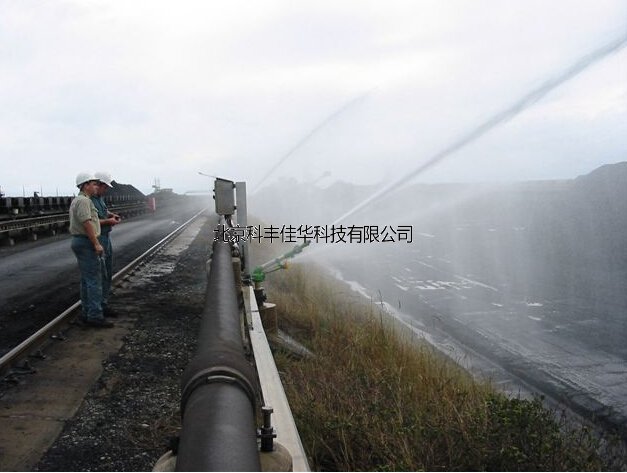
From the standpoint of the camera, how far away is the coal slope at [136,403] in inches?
151

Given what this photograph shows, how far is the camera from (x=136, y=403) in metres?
4.80

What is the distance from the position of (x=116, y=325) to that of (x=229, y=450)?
6.21 metres

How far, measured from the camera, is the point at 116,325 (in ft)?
24.7

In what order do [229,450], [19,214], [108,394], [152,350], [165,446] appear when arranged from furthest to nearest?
[19,214] → [152,350] → [108,394] → [165,446] → [229,450]

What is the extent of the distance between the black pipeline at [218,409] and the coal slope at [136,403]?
1.48 m

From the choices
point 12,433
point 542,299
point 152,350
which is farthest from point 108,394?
point 542,299

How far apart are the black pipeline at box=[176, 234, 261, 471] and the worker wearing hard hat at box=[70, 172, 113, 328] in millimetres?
4158

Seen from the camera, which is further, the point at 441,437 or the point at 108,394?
the point at 108,394

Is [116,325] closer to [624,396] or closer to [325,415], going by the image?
[325,415]

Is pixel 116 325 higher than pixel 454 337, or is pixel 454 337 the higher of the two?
pixel 116 325

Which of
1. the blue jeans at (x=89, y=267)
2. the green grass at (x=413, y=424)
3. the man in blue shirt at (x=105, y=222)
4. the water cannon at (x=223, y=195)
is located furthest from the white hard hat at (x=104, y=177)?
the green grass at (x=413, y=424)

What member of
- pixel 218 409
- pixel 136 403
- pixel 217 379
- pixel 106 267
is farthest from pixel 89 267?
pixel 218 409

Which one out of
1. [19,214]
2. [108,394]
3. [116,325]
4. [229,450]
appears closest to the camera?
[229,450]

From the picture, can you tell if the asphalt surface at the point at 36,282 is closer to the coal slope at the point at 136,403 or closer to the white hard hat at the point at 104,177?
the coal slope at the point at 136,403
